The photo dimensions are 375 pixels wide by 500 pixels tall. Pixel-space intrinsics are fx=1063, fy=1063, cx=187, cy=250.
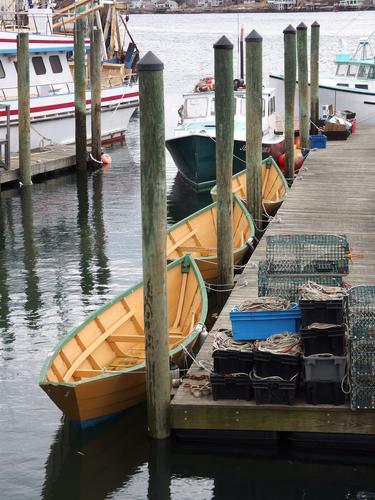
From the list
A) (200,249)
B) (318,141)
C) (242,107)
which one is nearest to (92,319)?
(200,249)

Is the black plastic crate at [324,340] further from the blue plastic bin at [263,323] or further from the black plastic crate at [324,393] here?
the blue plastic bin at [263,323]

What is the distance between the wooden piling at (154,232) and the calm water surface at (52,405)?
0.76 meters

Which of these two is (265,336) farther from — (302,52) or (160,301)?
(302,52)

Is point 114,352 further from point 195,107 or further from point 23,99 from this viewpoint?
point 195,107

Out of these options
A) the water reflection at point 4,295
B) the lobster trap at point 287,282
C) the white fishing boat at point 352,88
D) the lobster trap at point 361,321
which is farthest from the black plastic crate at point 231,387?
the white fishing boat at point 352,88

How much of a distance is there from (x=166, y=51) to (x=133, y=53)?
4796cm

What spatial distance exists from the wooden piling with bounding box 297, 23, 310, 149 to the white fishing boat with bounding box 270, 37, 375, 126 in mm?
6524

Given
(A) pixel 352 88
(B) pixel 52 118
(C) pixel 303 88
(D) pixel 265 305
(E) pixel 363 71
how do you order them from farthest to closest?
(E) pixel 363 71 < (A) pixel 352 88 < (B) pixel 52 118 < (C) pixel 303 88 < (D) pixel 265 305

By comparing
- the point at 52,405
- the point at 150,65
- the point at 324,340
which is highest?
the point at 150,65

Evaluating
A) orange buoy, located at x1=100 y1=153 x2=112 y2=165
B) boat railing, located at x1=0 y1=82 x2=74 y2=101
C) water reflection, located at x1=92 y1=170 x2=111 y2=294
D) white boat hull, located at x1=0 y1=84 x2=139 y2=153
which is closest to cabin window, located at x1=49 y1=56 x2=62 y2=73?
boat railing, located at x1=0 y1=82 x2=74 y2=101

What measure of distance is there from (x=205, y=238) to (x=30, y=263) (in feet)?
13.8

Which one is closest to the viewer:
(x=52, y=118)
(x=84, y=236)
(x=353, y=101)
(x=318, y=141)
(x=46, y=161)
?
(x=84, y=236)

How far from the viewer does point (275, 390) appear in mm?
12016

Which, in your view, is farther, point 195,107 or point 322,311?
point 195,107
